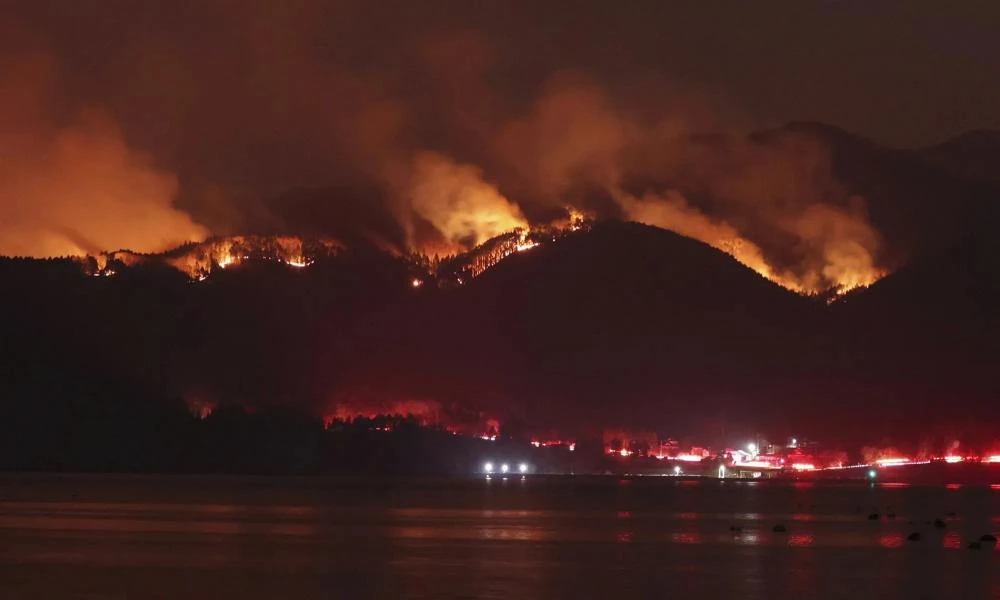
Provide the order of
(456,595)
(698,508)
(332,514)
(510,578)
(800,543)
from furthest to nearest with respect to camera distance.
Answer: (698,508) < (332,514) < (800,543) < (510,578) < (456,595)

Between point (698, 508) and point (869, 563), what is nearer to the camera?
point (869, 563)

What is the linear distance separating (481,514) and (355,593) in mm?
50541

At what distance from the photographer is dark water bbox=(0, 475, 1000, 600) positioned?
5050 cm

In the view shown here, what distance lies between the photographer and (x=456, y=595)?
47750 mm

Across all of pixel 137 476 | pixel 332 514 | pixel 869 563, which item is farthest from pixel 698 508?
pixel 137 476

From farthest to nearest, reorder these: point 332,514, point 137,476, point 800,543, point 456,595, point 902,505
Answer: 1. point 137,476
2. point 902,505
3. point 332,514
4. point 800,543
5. point 456,595

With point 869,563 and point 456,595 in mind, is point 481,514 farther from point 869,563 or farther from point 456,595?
point 456,595

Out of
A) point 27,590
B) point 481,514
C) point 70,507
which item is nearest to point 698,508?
point 481,514

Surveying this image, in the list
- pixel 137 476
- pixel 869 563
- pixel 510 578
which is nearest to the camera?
pixel 510 578

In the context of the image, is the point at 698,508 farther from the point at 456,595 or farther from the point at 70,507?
the point at 456,595

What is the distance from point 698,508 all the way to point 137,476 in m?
91.8

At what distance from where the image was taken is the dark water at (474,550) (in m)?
50.5

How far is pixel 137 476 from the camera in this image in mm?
188625

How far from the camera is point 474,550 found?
214 ft
